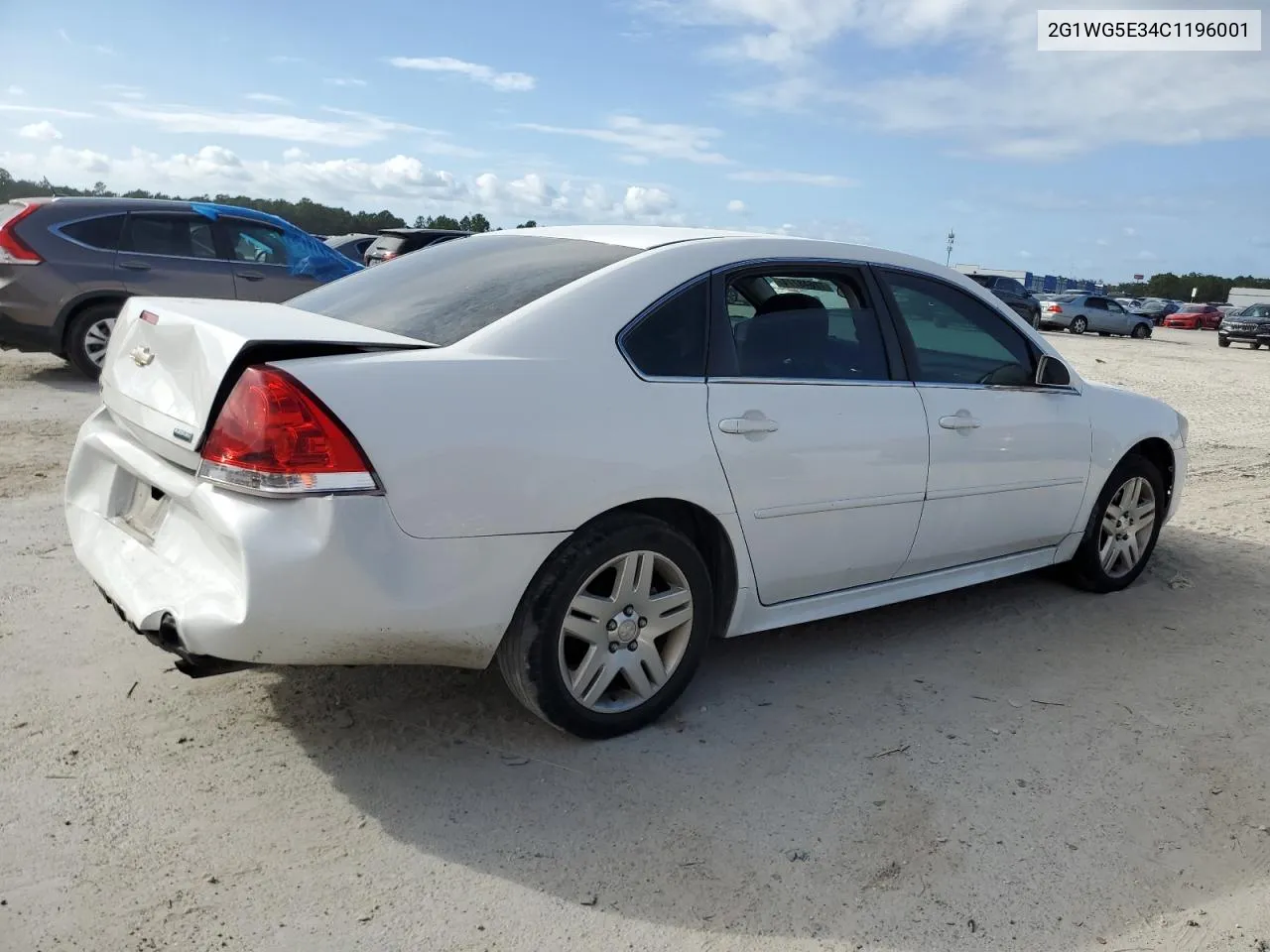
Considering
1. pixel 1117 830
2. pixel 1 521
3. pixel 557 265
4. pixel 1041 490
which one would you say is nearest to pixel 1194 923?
pixel 1117 830

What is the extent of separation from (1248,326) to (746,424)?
3281 cm

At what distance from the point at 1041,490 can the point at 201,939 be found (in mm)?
3594

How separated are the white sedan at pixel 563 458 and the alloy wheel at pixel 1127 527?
0.75 metres

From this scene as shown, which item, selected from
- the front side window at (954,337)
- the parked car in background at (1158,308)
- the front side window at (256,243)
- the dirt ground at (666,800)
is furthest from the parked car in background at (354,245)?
the parked car in background at (1158,308)

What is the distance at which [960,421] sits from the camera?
4133 millimetres

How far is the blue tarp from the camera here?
33.5ft

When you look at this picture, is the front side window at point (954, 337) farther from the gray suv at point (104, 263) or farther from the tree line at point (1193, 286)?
the tree line at point (1193, 286)

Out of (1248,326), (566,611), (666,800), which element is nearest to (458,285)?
(566,611)

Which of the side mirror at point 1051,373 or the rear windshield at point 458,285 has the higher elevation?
the rear windshield at point 458,285

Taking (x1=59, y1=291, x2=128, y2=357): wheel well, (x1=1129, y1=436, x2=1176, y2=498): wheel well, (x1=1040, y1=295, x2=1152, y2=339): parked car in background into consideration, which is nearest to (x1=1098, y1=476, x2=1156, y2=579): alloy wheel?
(x1=1129, y1=436, x2=1176, y2=498): wheel well

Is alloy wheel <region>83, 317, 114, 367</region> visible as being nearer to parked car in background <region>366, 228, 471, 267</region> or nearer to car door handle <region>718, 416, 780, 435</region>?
car door handle <region>718, 416, 780, 435</region>

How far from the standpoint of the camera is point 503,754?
3.27 metres

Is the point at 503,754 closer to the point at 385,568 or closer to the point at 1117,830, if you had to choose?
the point at 385,568

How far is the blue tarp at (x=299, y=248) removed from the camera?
10.2 metres
